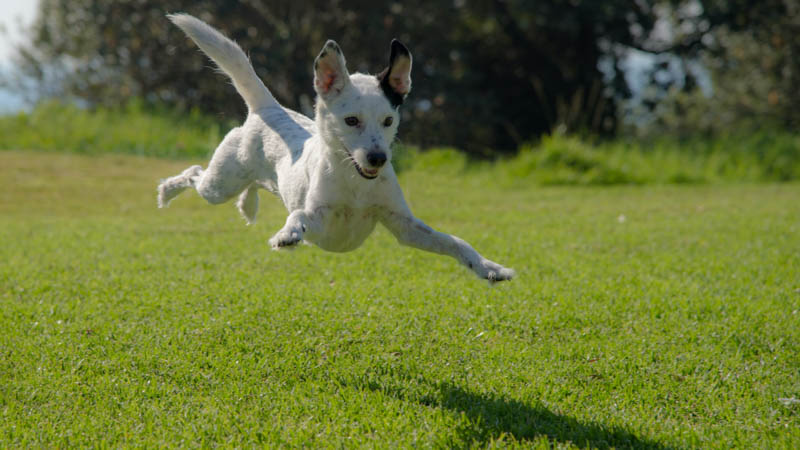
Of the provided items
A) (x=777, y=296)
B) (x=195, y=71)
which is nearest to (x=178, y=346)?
(x=777, y=296)

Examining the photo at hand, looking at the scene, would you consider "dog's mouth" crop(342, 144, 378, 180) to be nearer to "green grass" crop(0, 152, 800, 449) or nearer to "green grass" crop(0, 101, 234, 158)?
"green grass" crop(0, 152, 800, 449)

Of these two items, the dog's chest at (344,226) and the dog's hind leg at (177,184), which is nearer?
the dog's chest at (344,226)

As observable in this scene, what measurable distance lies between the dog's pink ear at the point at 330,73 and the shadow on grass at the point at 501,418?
1711mm

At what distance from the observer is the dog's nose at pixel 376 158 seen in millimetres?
3822

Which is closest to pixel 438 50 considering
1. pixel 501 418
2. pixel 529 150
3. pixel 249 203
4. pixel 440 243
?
pixel 529 150

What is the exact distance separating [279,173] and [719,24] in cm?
1452

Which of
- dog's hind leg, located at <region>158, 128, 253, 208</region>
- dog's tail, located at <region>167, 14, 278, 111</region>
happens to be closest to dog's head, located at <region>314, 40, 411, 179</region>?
dog's hind leg, located at <region>158, 128, 253, 208</region>

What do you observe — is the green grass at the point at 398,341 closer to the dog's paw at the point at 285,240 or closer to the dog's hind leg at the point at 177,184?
the dog's hind leg at the point at 177,184

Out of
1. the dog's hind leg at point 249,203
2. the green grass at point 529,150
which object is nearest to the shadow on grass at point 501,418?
the dog's hind leg at point 249,203

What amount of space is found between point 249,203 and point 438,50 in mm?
11918

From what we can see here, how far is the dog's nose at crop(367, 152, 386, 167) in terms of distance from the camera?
3.82 m

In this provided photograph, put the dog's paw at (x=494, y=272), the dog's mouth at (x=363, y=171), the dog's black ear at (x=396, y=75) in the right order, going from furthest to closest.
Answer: the dog's black ear at (x=396, y=75), the dog's mouth at (x=363, y=171), the dog's paw at (x=494, y=272)

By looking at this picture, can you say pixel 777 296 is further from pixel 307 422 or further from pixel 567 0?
pixel 567 0

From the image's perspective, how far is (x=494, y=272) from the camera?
382 centimetres
